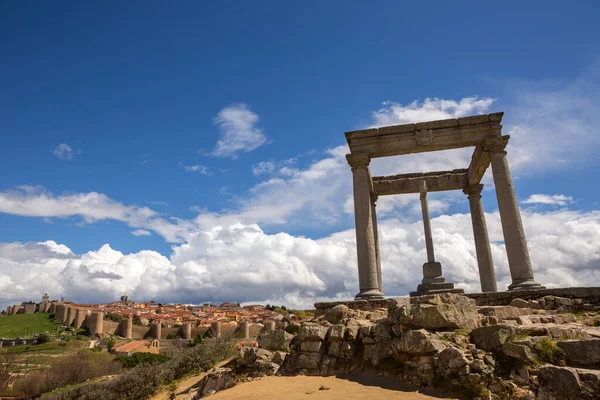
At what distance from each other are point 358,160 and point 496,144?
5.23 meters

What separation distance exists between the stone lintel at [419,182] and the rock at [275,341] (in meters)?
10.7

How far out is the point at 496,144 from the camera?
1483 cm

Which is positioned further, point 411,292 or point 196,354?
point 411,292

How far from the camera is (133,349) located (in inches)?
2319

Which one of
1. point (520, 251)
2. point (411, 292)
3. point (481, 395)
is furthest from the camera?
point (411, 292)

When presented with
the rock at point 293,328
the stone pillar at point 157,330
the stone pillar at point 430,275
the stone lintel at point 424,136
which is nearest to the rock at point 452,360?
the rock at point 293,328

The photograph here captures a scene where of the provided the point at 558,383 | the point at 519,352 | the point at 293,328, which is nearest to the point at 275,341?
the point at 293,328

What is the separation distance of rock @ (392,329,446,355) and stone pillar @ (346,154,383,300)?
17.6 feet

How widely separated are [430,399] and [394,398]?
24.1 inches

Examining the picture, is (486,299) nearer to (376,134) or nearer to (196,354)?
(376,134)

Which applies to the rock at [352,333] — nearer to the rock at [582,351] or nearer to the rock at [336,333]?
the rock at [336,333]

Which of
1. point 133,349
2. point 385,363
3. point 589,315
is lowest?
point 133,349

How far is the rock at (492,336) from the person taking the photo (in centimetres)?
722

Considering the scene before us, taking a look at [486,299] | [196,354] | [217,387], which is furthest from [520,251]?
[196,354]
